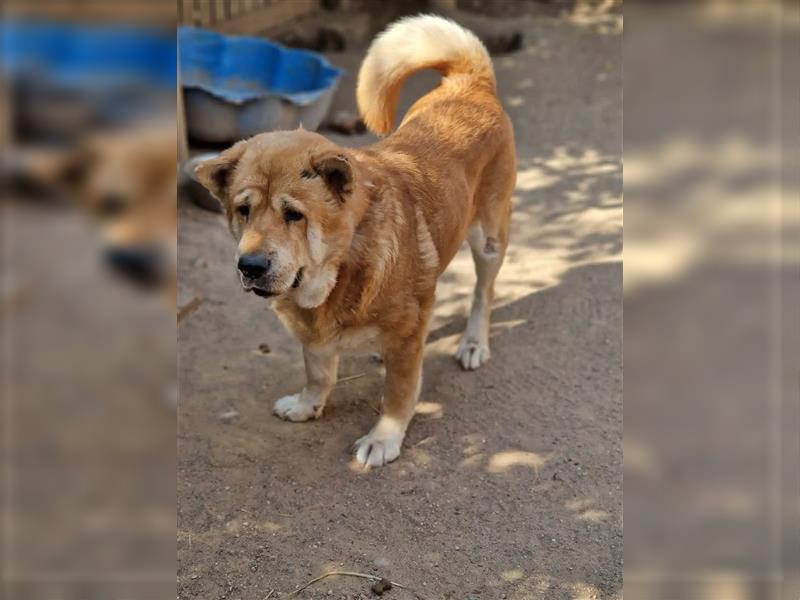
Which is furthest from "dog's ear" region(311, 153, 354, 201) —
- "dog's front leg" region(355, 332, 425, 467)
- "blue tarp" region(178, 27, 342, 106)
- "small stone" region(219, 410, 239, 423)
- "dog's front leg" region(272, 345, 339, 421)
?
"blue tarp" region(178, 27, 342, 106)

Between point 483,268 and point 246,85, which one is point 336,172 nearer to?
point 483,268

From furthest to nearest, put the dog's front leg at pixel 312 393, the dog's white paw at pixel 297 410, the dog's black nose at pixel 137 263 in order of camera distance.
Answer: the dog's white paw at pixel 297 410 → the dog's front leg at pixel 312 393 → the dog's black nose at pixel 137 263

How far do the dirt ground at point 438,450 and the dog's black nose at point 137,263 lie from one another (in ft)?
8.65

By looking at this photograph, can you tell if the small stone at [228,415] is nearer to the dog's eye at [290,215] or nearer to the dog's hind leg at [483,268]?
the dog's hind leg at [483,268]

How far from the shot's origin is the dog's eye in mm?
3240

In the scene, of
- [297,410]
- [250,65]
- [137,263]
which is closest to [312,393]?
[297,410]

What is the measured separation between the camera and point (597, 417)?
4.27m

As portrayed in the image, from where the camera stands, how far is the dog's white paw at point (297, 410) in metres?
4.23

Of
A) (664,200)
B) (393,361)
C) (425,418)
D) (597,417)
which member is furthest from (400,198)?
(664,200)

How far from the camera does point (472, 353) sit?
472 centimetres

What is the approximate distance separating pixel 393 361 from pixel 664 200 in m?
3.00

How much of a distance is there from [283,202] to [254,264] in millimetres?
271

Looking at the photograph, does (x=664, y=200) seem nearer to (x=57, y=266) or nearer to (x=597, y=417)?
(x=57, y=266)

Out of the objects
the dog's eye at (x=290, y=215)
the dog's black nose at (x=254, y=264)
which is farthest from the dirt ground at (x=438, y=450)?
the dog's eye at (x=290, y=215)
